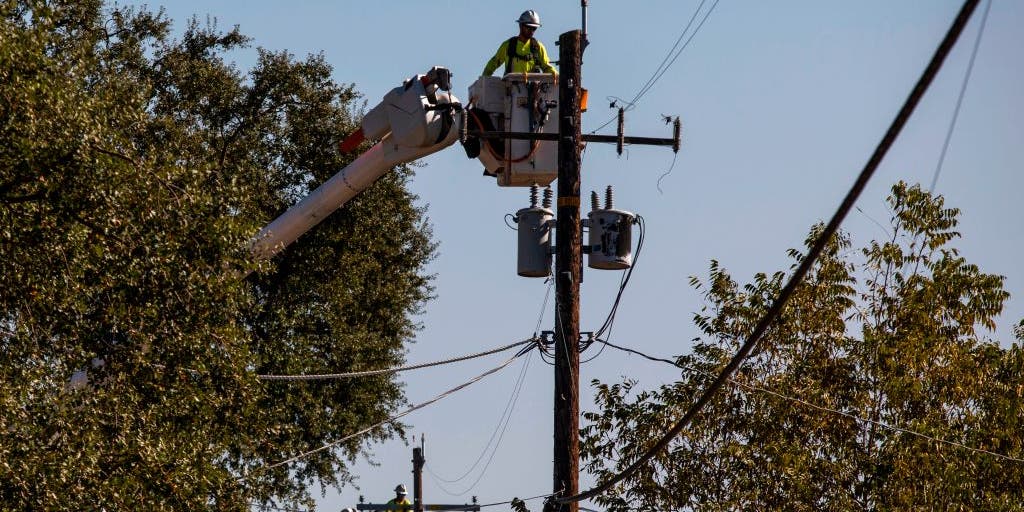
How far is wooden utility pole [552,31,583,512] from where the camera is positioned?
71.4 ft

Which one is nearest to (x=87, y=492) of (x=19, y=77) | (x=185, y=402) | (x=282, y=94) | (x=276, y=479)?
(x=185, y=402)

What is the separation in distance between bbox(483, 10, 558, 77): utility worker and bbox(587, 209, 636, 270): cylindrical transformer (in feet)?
9.56

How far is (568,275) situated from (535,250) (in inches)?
30.7

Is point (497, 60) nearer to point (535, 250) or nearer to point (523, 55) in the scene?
point (523, 55)

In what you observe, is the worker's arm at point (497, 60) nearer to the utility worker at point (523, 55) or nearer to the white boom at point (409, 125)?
the utility worker at point (523, 55)

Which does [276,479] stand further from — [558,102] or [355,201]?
[558,102]

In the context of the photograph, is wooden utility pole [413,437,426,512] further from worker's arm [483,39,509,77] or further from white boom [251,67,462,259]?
worker's arm [483,39,509,77]

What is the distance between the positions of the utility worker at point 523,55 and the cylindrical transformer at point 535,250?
282 centimetres

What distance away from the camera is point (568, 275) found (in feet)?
72.3

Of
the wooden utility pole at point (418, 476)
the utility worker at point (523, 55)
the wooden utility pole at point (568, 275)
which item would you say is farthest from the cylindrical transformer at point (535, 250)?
the wooden utility pole at point (418, 476)

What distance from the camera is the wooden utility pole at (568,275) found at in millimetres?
21750

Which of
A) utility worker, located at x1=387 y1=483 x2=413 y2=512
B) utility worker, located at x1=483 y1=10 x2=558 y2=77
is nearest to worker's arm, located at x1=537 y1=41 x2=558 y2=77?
utility worker, located at x1=483 y1=10 x2=558 y2=77

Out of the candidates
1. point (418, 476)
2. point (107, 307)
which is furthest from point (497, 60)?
point (418, 476)

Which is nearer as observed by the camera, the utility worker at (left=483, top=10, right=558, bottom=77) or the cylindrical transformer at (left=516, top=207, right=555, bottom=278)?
the cylindrical transformer at (left=516, top=207, right=555, bottom=278)
